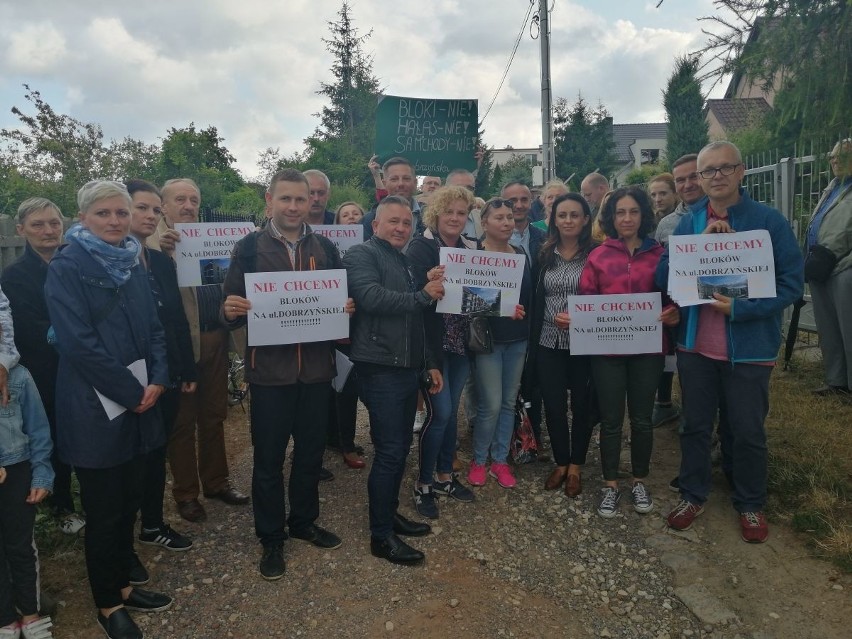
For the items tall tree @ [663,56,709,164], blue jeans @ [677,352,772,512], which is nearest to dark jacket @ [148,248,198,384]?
blue jeans @ [677,352,772,512]

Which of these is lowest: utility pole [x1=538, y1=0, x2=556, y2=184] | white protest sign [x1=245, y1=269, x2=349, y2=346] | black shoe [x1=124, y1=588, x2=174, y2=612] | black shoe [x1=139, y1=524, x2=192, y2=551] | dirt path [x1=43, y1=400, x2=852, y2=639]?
dirt path [x1=43, y1=400, x2=852, y2=639]

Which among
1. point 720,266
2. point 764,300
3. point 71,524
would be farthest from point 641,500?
point 71,524

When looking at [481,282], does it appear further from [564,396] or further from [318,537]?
[318,537]

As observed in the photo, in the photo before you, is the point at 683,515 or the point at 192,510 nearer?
the point at 683,515

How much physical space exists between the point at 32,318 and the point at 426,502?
2811mm

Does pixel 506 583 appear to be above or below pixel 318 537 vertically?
below

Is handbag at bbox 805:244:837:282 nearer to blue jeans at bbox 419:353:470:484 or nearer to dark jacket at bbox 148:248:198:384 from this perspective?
blue jeans at bbox 419:353:470:484

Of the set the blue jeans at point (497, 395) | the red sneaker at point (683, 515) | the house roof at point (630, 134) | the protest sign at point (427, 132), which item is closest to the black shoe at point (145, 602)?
the blue jeans at point (497, 395)

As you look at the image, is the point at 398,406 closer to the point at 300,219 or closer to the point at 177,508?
the point at 300,219

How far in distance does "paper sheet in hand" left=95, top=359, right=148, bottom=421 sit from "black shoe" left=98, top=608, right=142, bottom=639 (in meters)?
1.03

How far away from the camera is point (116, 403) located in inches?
112

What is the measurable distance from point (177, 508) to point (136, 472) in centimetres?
134

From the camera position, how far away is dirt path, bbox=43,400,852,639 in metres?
3.01

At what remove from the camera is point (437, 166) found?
23.0 ft
